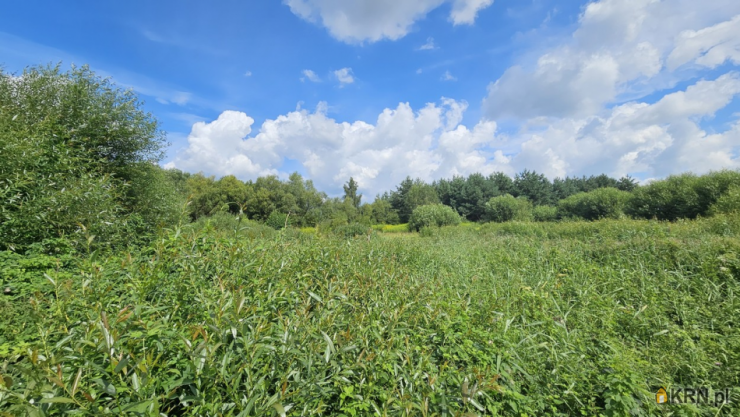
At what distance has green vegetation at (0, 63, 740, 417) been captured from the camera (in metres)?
1.30

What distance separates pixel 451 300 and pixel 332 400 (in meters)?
1.82

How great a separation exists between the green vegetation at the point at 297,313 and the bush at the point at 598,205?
58.3 feet

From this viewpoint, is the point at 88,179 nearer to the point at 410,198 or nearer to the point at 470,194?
the point at 410,198

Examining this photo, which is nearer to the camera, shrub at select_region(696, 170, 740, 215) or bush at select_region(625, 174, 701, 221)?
shrub at select_region(696, 170, 740, 215)

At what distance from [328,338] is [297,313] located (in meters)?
0.57

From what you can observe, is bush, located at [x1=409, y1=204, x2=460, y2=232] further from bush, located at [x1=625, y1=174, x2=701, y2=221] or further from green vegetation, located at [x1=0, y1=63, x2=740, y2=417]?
green vegetation, located at [x1=0, y1=63, x2=740, y2=417]

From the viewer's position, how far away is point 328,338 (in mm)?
1513

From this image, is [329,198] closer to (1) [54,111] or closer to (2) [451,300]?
(1) [54,111]

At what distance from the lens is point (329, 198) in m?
Answer: 48.9

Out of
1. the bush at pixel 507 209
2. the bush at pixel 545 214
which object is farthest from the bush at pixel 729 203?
the bush at pixel 545 214

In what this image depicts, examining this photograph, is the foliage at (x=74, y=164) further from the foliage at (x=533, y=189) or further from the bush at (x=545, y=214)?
the foliage at (x=533, y=189)

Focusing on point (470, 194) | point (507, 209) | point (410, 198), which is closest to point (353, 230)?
point (507, 209)

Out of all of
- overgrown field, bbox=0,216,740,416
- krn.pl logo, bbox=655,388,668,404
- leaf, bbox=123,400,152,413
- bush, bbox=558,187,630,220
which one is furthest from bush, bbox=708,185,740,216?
leaf, bbox=123,400,152,413

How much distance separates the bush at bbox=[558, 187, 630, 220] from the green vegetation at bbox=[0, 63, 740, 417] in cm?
1777
